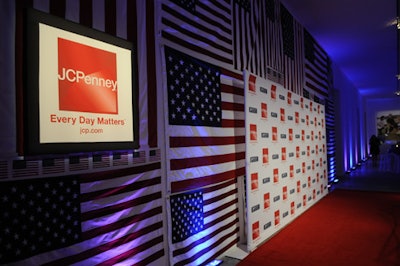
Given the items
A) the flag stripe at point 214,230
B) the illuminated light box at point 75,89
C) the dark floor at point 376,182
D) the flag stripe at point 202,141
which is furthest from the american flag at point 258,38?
the dark floor at point 376,182

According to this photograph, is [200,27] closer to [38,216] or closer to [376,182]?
[38,216]

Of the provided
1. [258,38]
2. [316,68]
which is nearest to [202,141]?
[258,38]

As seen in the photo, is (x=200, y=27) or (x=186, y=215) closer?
(x=186, y=215)

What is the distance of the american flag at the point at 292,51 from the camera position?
577 centimetres

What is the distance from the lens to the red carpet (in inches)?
131

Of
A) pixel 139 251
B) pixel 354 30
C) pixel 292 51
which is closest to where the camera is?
pixel 139 251

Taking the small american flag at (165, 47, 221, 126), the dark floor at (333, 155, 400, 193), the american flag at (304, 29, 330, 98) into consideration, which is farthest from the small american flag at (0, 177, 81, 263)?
the dark floor at (333, 155, 400, 193)

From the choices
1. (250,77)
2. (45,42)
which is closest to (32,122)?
(45,42)

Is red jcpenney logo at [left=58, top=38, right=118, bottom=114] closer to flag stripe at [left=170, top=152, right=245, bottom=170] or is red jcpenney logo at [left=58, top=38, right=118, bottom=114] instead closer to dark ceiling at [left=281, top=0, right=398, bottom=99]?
flag stripe at [left=170, top=152, right=245, bottom=170]

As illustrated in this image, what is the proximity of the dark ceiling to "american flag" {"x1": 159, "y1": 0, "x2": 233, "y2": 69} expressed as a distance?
2.46 meters

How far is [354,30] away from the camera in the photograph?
7012 mm

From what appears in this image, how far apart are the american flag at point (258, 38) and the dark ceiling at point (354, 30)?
84cm

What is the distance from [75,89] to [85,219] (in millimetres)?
916

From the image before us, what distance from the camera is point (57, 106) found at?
6.24ft
